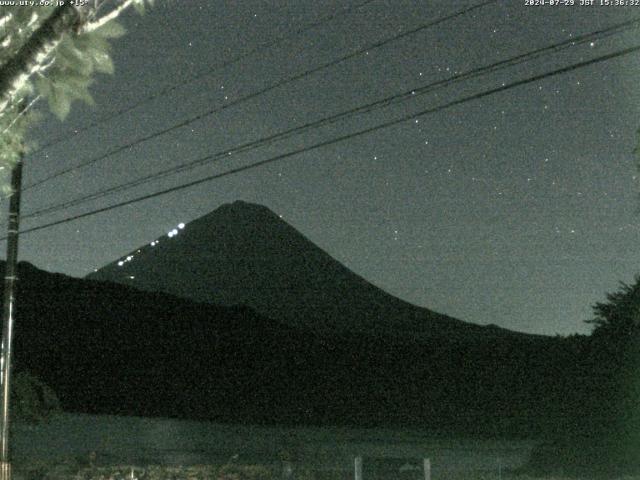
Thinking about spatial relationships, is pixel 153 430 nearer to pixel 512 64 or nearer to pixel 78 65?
pixel 512 64

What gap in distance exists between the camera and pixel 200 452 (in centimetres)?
2769

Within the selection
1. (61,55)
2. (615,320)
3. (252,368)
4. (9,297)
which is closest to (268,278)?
(252,368)

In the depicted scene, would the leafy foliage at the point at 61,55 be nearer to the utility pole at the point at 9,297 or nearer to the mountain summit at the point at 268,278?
the utility pole at the point at 9,297

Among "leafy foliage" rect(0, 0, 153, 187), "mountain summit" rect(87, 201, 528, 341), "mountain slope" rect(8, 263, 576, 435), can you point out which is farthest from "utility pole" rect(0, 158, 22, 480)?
"mountain summit" rect(87, 201, 528, 341)

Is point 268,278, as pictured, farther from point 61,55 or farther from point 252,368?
point 61,55

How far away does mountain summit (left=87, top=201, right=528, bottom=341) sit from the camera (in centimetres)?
11569

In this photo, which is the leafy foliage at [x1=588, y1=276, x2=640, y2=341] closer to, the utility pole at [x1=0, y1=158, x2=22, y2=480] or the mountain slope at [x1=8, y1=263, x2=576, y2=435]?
the mountain slope at [x1=8, y1=263, x2=576, y2=435]

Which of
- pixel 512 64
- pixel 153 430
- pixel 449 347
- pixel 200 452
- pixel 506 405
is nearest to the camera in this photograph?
pixel 512 64

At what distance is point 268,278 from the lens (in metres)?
140

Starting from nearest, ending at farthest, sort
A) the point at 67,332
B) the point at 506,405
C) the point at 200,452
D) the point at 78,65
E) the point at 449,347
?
1. the point at 78,65
2. the point at 200,452
3. the point at 506,405
4. the point at 67,332
5. the point at 449,347

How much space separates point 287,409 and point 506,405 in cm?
966

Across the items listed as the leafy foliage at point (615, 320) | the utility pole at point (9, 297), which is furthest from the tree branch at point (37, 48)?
the leafy foliage at point (615, 320)

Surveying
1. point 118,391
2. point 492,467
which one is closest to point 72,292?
point 118,391

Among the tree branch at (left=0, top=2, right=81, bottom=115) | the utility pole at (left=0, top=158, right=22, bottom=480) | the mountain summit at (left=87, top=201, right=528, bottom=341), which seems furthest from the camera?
the mountain summit at (left=87, top=201, right=528, bottom=341)
